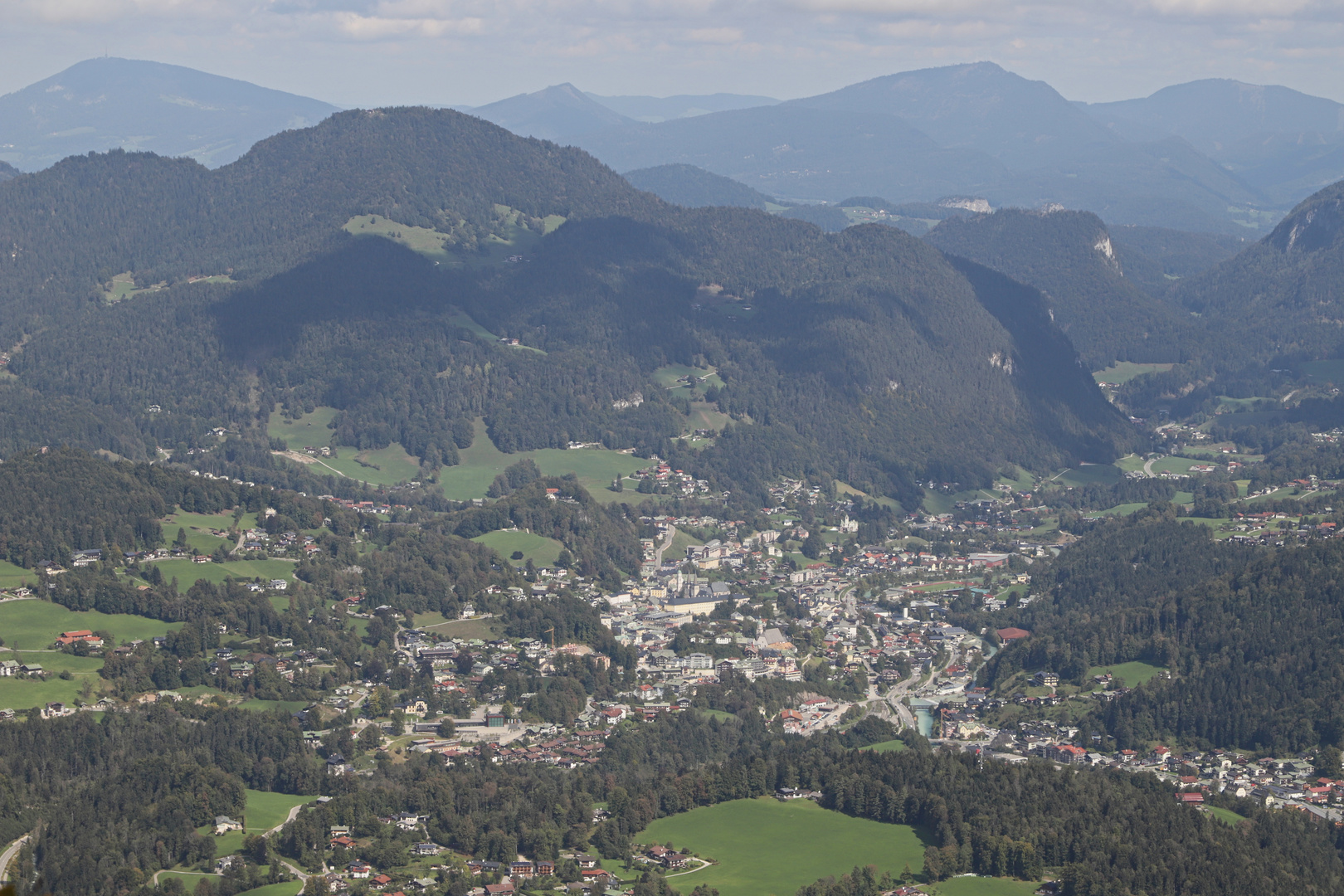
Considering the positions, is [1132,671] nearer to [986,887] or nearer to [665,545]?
[986,887]

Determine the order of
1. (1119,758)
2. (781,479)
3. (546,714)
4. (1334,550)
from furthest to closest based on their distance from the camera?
(781,479), (1334,550), (546,714), (1119,758)

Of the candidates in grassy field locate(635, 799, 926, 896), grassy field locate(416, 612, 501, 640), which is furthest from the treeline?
grassy field locate(416, 612, 501, 640)

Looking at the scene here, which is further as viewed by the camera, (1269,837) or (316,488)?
(316,488)

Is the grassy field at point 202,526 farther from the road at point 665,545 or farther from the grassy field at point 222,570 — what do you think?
the road at point 665,545

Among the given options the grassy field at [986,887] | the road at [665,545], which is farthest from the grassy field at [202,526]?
the grassy field at [986,887]

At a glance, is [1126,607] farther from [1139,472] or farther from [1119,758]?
[1139,472]

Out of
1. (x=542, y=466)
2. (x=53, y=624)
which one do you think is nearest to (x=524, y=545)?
(x=542, y=466)

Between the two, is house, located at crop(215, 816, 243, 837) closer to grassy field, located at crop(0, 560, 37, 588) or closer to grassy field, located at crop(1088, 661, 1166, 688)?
grassy field, located at crop(0, 560, 37, 588)

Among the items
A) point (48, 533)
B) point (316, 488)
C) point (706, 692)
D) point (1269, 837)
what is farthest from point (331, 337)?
point (1269, 837)
